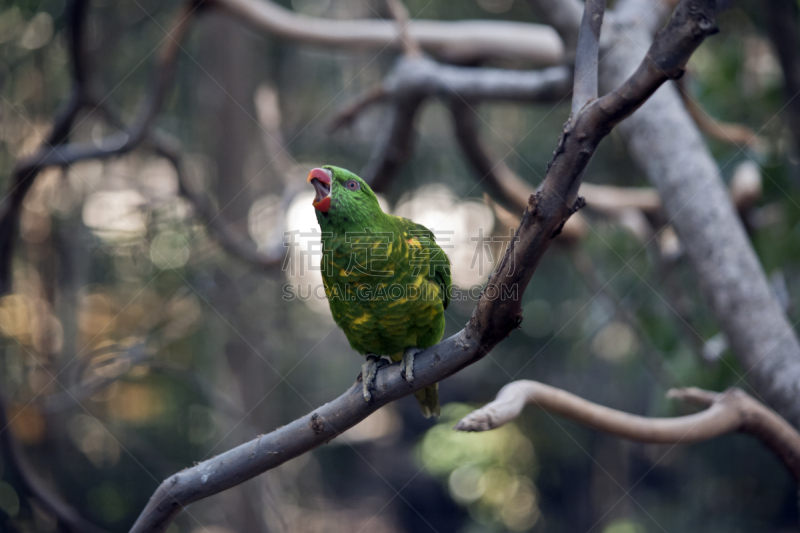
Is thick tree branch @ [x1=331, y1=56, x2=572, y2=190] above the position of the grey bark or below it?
above

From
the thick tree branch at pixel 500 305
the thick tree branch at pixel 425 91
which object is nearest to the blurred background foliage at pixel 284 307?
the thick tree branch at pixel 425 91

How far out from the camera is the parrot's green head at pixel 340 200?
2093mm

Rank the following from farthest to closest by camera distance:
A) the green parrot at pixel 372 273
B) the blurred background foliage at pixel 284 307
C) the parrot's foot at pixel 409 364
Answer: the blurred background foliage at pixel 284 307 → the green parrot at pixel 372 273 → the parrot's foot at pixel 409 364

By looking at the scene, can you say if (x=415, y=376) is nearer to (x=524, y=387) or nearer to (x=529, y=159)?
(x=524, y=387)

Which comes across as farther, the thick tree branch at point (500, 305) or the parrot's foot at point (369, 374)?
the parrot's foot at point (369, 374)

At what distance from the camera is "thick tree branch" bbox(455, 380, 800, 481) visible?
90.7 inches

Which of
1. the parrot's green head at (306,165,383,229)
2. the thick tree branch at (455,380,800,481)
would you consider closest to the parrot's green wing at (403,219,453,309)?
the parrot's green head at (306,165,383,229)

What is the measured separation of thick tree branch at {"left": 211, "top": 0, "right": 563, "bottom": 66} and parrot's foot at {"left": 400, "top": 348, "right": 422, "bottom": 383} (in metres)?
3.08

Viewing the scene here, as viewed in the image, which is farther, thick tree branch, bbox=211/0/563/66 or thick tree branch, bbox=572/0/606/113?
thick tree branch, bbox=211/0/563/66

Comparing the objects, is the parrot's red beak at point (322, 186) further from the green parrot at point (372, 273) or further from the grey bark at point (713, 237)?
the grey bark at point (713, 237)

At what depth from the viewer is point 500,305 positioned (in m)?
1.58

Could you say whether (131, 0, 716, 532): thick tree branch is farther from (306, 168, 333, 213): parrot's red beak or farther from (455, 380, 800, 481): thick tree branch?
(306, 168, 333, 213): parrot's red beak

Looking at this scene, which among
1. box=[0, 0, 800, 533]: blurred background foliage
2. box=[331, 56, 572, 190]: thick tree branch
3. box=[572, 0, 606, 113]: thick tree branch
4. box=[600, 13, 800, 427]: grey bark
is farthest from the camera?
box=[0, 0, 800, 533]: blurred background foliage

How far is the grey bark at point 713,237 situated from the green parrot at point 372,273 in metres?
1.86
